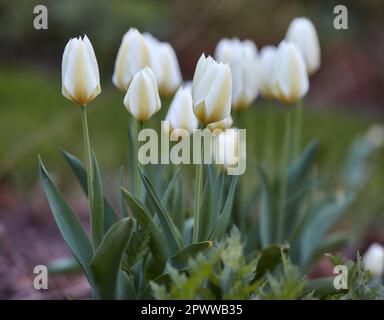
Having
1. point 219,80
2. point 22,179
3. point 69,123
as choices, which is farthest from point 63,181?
point 219,80

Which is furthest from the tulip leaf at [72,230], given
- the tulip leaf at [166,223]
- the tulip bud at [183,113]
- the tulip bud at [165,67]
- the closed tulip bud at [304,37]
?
the closed tulip bud at [304,37]

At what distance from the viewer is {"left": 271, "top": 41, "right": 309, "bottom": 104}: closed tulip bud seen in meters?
1.60

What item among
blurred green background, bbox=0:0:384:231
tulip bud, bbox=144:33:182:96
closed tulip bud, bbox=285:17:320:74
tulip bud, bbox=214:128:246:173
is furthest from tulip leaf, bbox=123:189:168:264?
blurred green background, bbox=0:0:384:231

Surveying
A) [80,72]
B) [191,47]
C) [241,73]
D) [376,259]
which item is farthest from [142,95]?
[191,47]

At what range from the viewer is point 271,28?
5.50m

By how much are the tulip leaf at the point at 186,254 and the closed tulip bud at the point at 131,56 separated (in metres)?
0.40

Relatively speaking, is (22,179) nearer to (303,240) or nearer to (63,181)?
Answer: (63,181)

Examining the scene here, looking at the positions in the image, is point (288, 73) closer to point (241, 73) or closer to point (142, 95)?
point (241, 73)

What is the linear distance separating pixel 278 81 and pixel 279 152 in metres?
2.23

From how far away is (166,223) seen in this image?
4.49 ft

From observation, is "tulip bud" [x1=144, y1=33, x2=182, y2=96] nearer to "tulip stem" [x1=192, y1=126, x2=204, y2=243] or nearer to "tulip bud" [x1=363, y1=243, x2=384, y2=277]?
"tulip stem" [x1=192, y1=126, x2=204, y2=243]

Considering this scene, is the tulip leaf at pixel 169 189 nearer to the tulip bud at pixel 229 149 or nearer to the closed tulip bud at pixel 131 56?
the tulip bud at pixel 229 149

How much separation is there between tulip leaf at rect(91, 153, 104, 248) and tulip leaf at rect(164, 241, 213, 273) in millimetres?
156

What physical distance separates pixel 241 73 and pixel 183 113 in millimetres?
276
